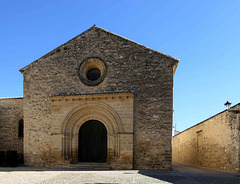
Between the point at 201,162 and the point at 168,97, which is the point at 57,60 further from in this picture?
the point at 201,162

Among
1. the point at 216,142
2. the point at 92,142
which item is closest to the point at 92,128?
the point at 92,142

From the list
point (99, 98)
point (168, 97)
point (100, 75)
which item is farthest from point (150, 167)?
point (100, 75)

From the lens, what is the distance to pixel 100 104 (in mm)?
9516

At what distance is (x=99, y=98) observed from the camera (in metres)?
9.53

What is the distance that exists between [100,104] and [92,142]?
1961 mm

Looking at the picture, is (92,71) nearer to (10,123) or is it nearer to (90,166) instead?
(90,166)

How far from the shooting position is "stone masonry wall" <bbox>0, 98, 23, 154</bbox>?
1177 centimetres

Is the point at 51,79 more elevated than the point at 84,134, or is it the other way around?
the point at 51,79

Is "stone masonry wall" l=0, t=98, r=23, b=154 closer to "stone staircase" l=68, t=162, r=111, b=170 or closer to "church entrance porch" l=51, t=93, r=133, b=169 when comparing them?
"church entrance porch" l=51, t=93, r=133, b=169

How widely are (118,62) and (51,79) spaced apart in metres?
3.64

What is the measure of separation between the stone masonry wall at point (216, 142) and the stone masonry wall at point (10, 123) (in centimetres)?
1051

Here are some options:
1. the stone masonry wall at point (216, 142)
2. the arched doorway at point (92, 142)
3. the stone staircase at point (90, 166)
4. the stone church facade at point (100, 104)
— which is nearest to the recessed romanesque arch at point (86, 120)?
the stone church facade at point (100, 104)

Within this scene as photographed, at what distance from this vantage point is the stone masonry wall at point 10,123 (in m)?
11.8

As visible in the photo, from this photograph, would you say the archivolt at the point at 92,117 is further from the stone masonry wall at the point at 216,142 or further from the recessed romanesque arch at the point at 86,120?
the stone masonry wall at the point at 216,142
